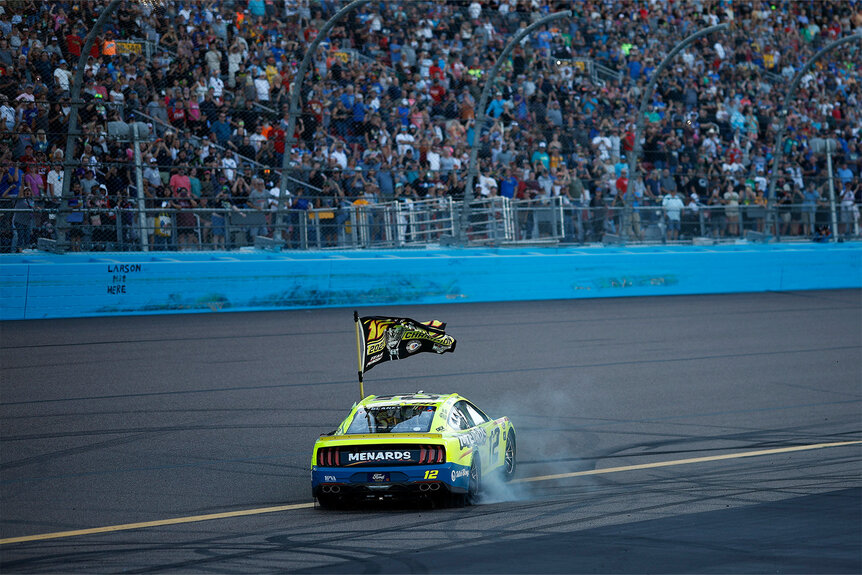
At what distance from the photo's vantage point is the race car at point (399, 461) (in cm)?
876

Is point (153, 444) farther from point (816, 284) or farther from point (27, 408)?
point (816, 284)

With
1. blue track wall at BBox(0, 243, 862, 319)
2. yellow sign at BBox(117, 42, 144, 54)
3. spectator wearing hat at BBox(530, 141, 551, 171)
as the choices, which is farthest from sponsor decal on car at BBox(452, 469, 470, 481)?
spectator wearing hat at BBox(530, 141, 551, 171)

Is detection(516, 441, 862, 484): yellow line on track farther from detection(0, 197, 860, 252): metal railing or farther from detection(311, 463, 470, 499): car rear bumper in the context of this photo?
detection(0, 197, 860, 252): metal railing

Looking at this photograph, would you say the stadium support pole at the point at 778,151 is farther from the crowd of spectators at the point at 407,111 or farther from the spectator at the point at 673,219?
the spectator at the point at 673,219

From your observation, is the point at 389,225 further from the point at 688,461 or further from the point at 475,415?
the point at 475,415

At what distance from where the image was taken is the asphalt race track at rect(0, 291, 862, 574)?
293 inches

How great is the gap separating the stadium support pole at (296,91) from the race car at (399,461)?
34.4ft

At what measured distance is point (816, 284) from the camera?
25.9 metres

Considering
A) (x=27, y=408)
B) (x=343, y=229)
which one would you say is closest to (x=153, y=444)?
(x=27, y=408)

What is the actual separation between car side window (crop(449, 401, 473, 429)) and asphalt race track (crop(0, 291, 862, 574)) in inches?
28.6

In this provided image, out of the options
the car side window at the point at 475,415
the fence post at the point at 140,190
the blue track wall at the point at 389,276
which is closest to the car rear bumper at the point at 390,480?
the car side window at the point at 475,415

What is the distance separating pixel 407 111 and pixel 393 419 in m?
13.7

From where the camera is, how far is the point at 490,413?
45.1 feet

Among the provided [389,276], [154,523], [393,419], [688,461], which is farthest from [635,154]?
[154,523]
